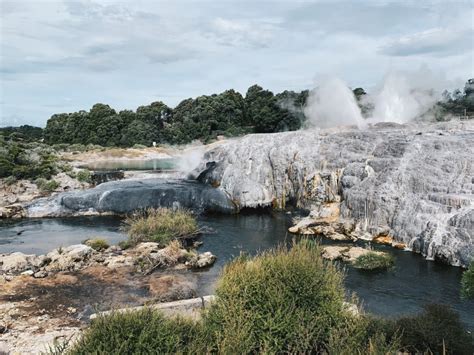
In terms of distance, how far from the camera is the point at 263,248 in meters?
22.2

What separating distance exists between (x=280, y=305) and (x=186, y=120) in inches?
3032

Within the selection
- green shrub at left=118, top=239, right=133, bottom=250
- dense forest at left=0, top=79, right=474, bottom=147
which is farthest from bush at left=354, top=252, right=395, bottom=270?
dense forest at left=0, top=79, right=474, bottom=147

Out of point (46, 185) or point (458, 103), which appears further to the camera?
point (458, 103)

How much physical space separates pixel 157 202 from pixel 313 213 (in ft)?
35.8

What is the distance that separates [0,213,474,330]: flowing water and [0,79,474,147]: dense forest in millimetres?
46184

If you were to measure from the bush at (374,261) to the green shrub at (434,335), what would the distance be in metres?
7.95

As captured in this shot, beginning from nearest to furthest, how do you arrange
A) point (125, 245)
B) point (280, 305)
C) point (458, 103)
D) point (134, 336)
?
point (134, 336) < point (280, 305) < point (125, 245) < point (458, 103)

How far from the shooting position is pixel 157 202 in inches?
1224

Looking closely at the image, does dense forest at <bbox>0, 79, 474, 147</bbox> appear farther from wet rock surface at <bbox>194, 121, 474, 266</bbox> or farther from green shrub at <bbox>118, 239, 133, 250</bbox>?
green shrub at <bbox>118, 239, 133, 250</bbox>

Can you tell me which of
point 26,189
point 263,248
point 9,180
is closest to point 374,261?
point 263,248

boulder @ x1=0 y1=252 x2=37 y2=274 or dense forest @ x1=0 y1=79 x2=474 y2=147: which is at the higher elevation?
dense forest @ x1=0 y1=79 x2=474 y2=147

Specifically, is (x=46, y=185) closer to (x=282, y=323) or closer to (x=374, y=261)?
(x=374, y=261)

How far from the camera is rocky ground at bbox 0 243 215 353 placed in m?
12.5

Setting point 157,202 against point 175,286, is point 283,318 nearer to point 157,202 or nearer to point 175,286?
point 175,286
